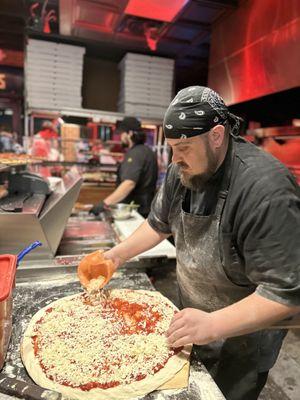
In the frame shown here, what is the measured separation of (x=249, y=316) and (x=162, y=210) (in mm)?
704

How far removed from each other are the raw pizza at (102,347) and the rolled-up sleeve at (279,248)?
43 cm

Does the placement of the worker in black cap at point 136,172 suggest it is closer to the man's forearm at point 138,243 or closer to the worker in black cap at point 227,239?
the man's forearm at point 138,243

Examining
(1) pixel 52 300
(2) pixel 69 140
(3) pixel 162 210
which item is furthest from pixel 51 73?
(1) pixel 52 300

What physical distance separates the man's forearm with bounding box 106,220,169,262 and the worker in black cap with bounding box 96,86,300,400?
12 millimetres

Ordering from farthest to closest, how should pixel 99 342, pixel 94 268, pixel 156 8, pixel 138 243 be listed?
pixel 156 8, pixel 138 243, pixel 94 268, pixel 99 342

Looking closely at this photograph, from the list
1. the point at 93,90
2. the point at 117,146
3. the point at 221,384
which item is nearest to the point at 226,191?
the point at 221,384

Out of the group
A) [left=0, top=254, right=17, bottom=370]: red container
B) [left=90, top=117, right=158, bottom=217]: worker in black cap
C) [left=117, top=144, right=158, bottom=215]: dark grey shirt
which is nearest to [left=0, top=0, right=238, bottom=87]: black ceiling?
[left=90, top=117, right=158, bottom=217]: worker in black cap

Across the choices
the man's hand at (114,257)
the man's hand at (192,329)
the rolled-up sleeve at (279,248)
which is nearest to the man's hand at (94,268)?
the man's hand at (114,257)

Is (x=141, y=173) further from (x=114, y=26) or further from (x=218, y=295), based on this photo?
(x=218, y=295)

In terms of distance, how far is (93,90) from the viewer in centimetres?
536

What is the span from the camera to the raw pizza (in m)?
1.05

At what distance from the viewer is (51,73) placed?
14.8ft

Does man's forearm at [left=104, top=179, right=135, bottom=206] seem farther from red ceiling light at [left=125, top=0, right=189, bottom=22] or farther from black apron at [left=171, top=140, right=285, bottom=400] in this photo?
black apron at [left=171, top=140, right=285, bottom=400]

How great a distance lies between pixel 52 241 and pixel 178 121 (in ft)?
3.51
